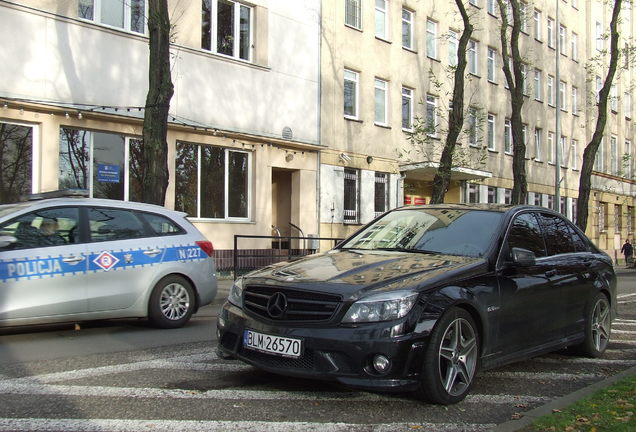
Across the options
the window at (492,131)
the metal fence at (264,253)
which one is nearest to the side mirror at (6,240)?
the metal fence at (264,253)

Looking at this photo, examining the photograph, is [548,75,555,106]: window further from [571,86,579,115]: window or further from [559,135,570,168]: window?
[571,86,579,115]: window

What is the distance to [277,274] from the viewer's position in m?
4.91

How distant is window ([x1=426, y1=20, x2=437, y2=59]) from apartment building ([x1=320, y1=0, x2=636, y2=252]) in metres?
0.05

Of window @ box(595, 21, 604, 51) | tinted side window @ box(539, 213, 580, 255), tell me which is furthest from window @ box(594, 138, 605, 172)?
tinted side window @ box(539, 213, 580, 255)

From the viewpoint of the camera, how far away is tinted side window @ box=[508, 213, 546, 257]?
5617mm

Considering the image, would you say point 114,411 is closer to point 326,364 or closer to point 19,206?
point 326,364

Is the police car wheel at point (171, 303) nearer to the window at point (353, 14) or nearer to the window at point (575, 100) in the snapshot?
the window at point (353, 14)

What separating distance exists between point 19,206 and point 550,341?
6.14 meters

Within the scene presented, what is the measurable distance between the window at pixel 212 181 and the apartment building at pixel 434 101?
3.30 metres

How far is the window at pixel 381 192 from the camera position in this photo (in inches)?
898

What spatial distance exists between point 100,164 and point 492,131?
20374 millimetres

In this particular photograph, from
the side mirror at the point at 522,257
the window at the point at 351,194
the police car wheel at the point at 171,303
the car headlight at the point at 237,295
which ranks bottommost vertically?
the police car wheel at the point at 171,303

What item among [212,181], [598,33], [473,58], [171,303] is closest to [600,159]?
[598,33]

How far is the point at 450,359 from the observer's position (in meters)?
4.56
